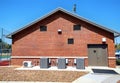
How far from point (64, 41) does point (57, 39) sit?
0.85m

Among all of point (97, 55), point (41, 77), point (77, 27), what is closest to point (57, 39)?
point (77, 27)

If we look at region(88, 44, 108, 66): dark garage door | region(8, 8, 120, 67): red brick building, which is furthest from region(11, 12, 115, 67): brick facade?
region(88, 44, 108, 66): dark garage door

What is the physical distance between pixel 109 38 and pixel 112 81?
8852 mm

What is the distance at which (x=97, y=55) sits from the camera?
60.0ft

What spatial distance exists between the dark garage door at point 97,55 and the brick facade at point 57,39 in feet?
1.46

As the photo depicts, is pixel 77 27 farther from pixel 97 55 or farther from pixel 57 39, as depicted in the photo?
pixel 97 55

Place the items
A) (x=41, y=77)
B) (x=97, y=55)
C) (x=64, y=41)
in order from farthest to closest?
(x=64, y=41) < (x=97, y=55) < (x=41, y=77)

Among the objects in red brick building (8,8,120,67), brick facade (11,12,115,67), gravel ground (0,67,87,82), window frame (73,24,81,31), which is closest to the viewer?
gravel ground (0,67,87,82)

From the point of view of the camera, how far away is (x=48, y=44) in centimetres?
1895

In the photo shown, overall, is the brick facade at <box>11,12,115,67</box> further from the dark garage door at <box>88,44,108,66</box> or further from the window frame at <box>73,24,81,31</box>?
the dark garage door at <box>88,44,108,66</box>

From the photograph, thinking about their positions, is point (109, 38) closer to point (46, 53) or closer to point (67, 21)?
point (67, 21)

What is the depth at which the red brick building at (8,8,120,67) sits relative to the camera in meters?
18.1

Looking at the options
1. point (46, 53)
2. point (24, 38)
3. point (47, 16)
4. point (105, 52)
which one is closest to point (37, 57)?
point (46, 53)

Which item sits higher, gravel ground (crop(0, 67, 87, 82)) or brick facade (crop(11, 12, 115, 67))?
brick facade (crop(11, 12, 115, 67))
